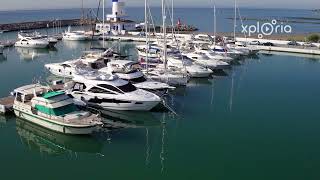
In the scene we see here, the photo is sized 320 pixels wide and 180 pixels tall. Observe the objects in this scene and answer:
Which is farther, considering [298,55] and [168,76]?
[298,55]

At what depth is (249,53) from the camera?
50094mm

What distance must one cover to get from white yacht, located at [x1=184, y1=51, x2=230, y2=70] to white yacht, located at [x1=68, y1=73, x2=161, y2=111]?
14.7 meters

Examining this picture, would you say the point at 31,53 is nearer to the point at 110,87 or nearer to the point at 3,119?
the point at 3,119

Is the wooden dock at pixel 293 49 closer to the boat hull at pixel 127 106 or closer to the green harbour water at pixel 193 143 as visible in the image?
Result: the green harbour water at pixel 193 143

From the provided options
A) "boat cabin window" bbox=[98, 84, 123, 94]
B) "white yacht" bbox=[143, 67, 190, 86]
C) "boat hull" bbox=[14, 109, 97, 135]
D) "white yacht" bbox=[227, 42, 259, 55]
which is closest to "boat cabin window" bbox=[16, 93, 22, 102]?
"boat hull" bbox=[14, 109, 97, 135]

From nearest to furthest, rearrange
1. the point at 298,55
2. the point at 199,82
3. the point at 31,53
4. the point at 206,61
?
the point at 199,82 < the point at 206,61 < the point at 31,53 < the point at 298,55

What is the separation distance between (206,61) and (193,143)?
64.2ft

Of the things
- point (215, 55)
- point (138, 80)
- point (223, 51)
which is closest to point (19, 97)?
point (138, 80)

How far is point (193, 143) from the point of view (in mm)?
20531

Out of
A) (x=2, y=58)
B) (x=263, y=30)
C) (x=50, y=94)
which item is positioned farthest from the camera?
(x=263, y=30)

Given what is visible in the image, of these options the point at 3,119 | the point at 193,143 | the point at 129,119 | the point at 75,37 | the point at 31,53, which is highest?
the point at 75,37

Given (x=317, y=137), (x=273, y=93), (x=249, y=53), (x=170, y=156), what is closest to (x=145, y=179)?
(x=170, y=156)

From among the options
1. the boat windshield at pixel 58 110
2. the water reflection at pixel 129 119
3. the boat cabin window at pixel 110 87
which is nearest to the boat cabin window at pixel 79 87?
the boat cabin window at pixel 110 87

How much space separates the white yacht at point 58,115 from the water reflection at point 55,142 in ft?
1.10
